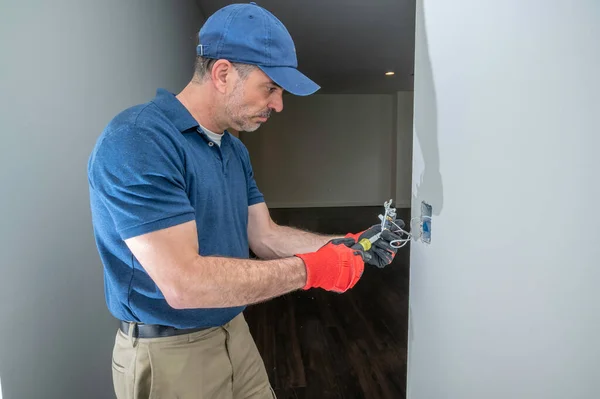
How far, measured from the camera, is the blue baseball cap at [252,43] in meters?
1.01

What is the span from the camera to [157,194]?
0.82 meters

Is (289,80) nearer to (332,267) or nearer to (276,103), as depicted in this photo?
(276,103)

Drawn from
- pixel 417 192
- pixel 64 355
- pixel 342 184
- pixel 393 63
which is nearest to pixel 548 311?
pixel 417 192

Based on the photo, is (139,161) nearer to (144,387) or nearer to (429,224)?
(144,387)

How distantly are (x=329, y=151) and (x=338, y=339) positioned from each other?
6575 mm

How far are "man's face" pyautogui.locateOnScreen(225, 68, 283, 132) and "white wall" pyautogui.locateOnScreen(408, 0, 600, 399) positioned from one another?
1.44 ft

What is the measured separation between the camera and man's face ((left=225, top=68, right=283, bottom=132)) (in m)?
1.05

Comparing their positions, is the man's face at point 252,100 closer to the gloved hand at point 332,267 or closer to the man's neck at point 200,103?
the man's neck at point 200,103

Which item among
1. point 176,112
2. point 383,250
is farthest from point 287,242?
point 176,112

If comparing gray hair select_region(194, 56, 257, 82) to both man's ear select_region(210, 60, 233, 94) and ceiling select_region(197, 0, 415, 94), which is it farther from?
ceiling select_region(197, 0, 415, 94)

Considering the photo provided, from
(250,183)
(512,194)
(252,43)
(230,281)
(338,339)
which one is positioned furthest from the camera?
(338,339)

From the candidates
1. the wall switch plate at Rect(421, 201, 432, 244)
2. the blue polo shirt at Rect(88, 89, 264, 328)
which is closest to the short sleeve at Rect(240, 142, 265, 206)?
the blue polo shirt at Rect(88, 89, 264, 328)

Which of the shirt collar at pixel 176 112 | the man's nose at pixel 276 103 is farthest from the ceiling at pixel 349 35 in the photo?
the shirt collar at pixel 176 112

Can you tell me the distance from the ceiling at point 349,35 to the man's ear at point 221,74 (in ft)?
8.33
